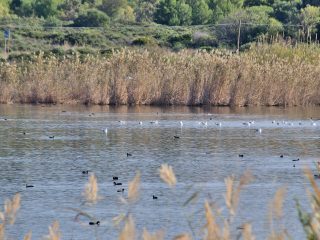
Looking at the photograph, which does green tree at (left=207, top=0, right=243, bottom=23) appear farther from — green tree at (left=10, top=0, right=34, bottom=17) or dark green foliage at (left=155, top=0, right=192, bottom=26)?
green tree at (left=10, top=0, right=34, bottom=17)

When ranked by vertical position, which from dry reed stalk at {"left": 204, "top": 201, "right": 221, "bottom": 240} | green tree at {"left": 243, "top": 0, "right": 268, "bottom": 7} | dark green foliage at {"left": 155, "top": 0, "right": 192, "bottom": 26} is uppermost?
green tree at {"left": 243, "top": 0, "right": 268, "bottom": 7}

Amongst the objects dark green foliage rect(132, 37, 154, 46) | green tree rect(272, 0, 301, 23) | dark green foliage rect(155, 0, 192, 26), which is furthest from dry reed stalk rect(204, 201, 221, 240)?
dark green foliage rect(155, 0, 192, 26)

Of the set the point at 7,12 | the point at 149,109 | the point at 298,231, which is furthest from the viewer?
the point at 7,12

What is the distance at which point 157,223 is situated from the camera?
1059 centimetres

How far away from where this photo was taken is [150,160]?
53.8ft

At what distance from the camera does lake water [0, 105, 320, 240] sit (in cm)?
1086

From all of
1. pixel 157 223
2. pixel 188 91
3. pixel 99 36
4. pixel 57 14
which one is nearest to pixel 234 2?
pixel 57 14

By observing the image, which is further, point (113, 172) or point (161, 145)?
point (161, 145)

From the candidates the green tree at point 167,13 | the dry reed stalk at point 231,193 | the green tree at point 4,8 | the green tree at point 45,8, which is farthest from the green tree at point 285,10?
the dry reed stalk at point 231,193

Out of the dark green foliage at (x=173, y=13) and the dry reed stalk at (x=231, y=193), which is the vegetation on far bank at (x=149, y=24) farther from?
the dry reed stalk at (x=231, y=193)

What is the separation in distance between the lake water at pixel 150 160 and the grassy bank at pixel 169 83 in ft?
3.57

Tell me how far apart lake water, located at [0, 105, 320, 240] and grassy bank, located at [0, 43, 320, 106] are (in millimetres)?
1090

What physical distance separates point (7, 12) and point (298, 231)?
7353 cm

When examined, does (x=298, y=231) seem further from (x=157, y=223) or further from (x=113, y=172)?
(x=113, y=172)
